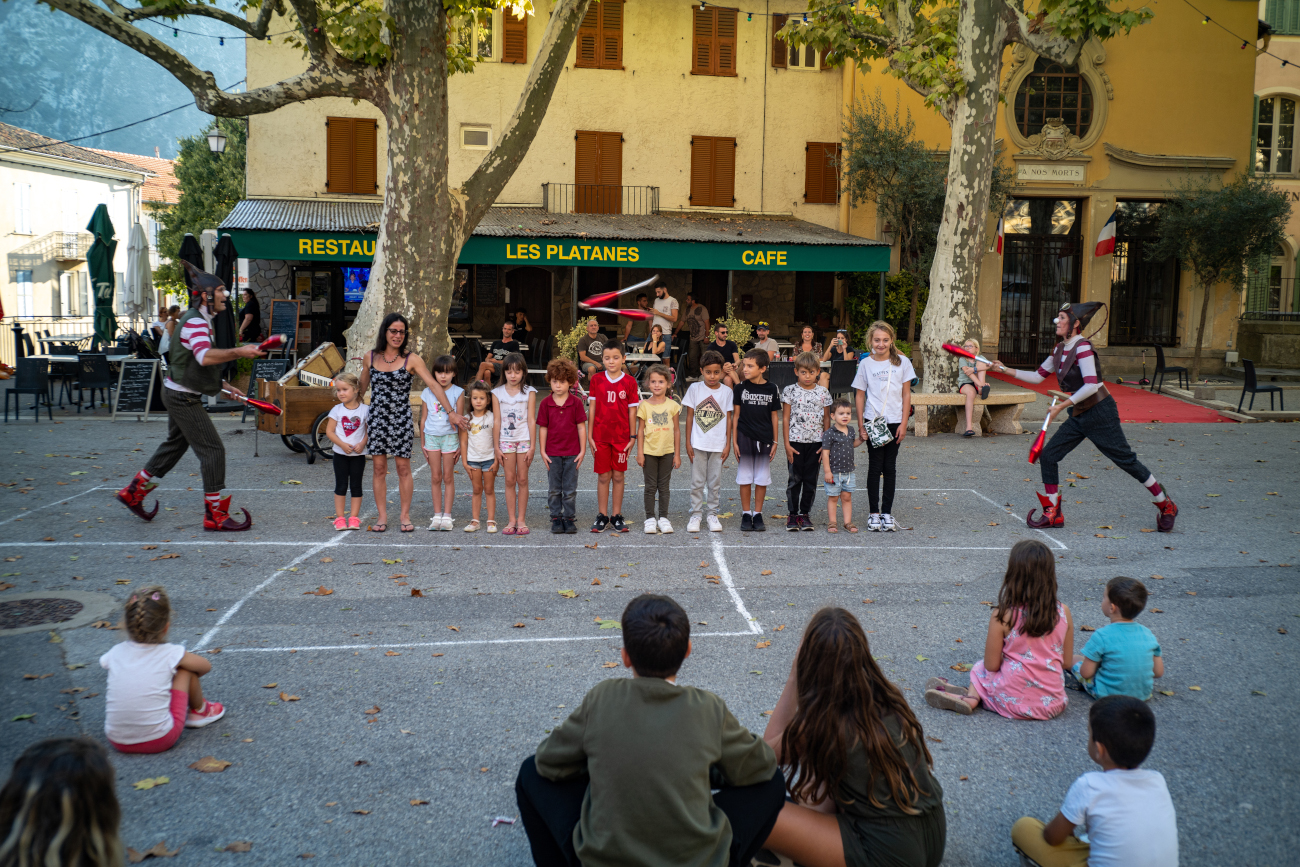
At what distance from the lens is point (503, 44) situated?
25.2m

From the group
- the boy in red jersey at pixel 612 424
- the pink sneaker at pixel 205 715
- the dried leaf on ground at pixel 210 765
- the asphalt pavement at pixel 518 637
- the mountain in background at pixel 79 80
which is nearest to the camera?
the asphalt pavement at pixel 518 637

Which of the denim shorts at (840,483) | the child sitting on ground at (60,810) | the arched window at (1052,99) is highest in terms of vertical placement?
the arched window at (1052,99)

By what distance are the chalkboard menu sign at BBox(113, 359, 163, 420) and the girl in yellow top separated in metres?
10.2

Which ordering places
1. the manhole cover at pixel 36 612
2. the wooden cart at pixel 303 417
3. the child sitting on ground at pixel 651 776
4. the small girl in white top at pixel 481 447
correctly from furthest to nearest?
the wooden cart at pixel 303 417 < the small girl in white top at pixel 481 447 < the manhole cover at pixel 36 612 < the child sitting on ground at pixel 651 776

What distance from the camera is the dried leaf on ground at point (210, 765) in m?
4.62

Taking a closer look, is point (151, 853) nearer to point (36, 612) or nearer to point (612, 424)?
point (36, 612)

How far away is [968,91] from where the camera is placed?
16.9m

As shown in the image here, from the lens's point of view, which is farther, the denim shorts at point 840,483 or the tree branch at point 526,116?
the tree branch at point 526,116

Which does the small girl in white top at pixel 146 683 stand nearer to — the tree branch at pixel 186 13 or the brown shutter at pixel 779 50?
the tree branch at pixel 186 13

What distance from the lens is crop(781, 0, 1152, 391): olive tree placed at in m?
16.3

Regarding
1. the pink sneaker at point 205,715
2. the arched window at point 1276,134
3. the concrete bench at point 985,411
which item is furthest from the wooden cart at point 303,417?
the arched window at point 1276,134

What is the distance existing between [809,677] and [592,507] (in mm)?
6953

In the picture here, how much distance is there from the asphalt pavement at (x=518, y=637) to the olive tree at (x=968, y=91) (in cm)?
606

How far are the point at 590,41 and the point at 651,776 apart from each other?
24975mm
